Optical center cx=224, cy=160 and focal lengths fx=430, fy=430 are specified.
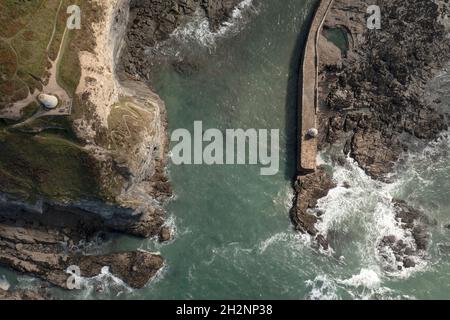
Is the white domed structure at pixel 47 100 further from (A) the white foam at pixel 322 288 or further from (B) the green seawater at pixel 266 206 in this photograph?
(A) the white foam at pixel 322 288

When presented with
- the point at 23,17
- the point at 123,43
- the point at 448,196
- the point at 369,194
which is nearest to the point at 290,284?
the point at 369,194

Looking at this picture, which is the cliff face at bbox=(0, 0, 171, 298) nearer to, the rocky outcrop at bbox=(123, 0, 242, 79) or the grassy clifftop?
the grassy clifftop

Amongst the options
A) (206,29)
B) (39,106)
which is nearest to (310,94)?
(206,29)

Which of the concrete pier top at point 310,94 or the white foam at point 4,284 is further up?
the concrete pier top at point 310,94

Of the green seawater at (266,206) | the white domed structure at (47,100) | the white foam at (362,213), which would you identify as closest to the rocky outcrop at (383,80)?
the white foam at (362,213)

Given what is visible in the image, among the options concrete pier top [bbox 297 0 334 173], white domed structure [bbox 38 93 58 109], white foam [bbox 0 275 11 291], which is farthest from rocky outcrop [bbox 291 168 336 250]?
white foam [bbox 0 275 11 291]
